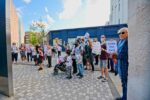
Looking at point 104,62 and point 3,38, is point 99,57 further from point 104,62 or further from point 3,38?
point 3,38

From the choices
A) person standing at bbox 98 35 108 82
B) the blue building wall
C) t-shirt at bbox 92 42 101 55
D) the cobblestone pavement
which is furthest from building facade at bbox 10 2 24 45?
the cobblestone pavement

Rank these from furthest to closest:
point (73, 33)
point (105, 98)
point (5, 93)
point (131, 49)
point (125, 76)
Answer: point (73, 33), point (5, 93), point (105, 98), point (125, 76), point (131, 49)

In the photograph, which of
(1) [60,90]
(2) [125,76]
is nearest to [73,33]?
(1) [60,90]

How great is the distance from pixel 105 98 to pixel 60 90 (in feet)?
6.33

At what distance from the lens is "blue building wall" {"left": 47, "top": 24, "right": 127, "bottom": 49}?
92.5 ft

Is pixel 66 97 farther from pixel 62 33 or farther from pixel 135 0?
pixel 62 33

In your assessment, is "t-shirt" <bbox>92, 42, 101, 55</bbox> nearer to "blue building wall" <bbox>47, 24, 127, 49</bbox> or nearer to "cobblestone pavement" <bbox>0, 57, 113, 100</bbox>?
"cobblestone pavement" <bbox>0, 57, 113, 100</bbox>

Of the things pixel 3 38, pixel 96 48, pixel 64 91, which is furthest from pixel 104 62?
pixel 3 38

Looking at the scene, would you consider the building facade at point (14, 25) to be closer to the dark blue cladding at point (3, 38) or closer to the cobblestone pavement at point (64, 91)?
the cobblestone pavement at point (64, 91)

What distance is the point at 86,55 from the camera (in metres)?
13.0

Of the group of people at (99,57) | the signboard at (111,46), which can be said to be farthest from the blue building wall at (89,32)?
the signboard at (111,46)

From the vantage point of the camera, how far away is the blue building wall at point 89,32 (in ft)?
92.5

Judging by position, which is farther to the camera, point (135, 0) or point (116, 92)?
point (116, 92)

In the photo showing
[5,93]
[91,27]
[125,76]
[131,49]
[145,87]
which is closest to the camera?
[145,87]
